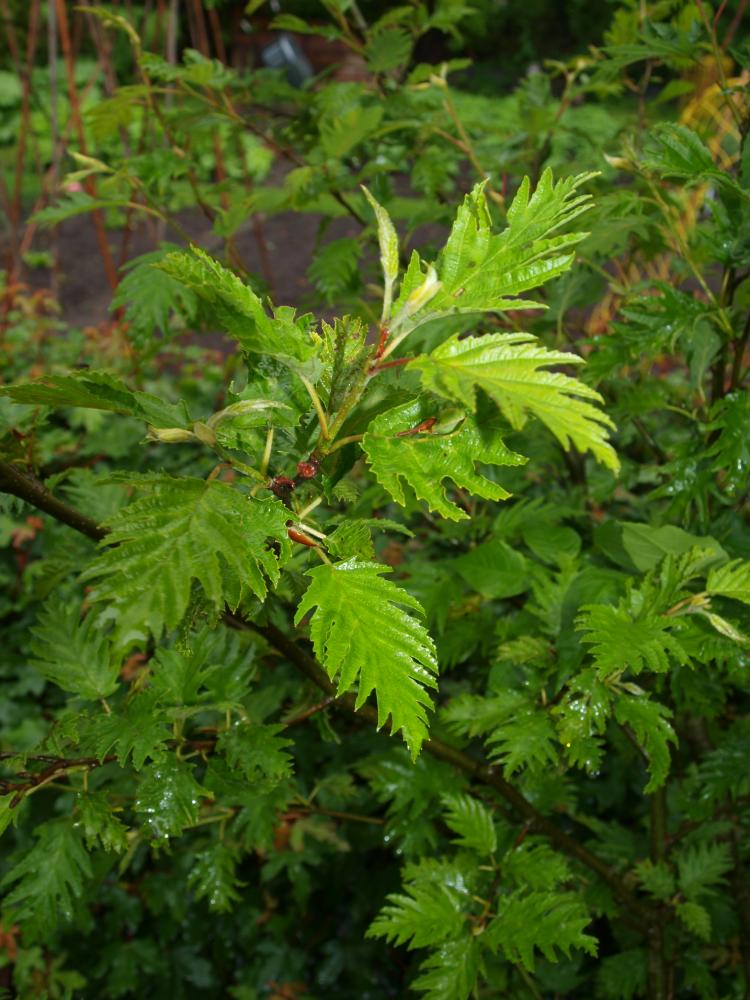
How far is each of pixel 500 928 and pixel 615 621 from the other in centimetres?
43

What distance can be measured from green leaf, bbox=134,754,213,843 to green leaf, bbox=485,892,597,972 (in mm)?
423

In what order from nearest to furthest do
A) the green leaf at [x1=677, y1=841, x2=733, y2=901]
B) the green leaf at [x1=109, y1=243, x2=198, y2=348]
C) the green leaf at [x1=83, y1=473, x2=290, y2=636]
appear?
the green leaf at [x1=83, y1=473, x2=290, y2=636]
the green leaf at [x1=677, y1=841, x2=733, y2=901]
the green leaf at [x1=109, y1=243, x2=198, y2=348]

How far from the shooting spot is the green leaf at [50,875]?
91cm

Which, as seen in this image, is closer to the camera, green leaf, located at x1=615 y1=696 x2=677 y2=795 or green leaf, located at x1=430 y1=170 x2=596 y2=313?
green leaf, located at x1=430 y1=170 x2=596 y2=313

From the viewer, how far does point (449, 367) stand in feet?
1.73

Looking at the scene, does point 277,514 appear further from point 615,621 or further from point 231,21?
point 231,21

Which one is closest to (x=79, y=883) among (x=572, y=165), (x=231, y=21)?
(x=572, y=165)

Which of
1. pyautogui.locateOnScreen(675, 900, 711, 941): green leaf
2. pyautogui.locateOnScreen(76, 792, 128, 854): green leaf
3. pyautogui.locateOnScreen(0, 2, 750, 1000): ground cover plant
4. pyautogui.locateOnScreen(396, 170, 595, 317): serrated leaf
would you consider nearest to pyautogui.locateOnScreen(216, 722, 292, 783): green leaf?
pyautogui.locateOnScreen(0, 2, 750, 1000): ground cover plant

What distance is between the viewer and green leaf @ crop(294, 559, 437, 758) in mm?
575

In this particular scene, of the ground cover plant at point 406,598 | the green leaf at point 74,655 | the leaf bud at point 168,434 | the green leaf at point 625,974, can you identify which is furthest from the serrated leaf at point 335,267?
the green leaf at point 625,974

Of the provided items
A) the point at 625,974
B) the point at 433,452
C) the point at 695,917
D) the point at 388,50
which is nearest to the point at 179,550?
the point at 433,452

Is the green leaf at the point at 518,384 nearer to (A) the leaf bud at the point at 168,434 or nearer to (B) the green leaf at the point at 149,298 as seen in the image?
(A) the leaf bud at the point at 168,434

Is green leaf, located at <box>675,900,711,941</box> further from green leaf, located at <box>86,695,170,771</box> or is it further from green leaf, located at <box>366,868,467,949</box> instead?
green leaf, located at <box>86,695,170,771</box>

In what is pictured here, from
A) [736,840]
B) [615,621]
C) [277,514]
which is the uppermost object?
[277,514]
